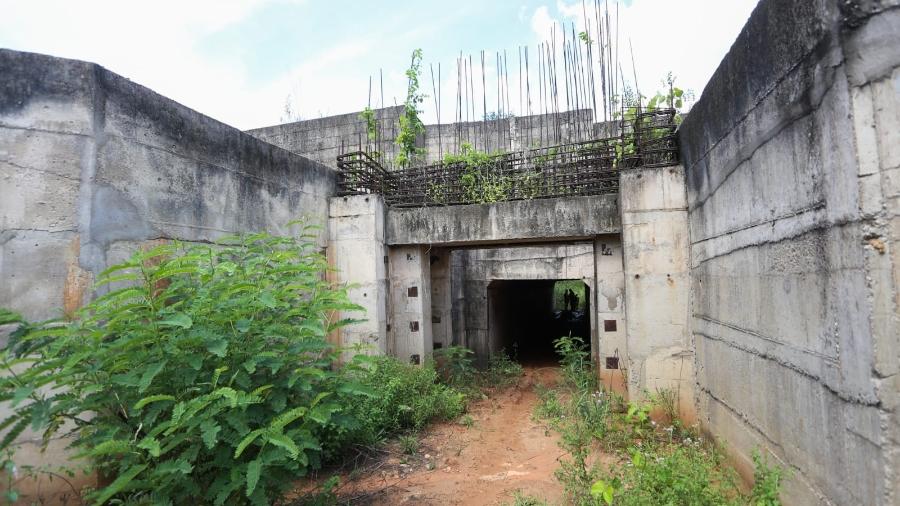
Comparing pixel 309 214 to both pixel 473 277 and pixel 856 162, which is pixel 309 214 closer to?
pixel 473 277

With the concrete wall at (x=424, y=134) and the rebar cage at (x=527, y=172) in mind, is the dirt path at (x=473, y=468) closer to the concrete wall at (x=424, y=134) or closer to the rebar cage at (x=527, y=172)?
the rebar cage at (x=527, y=172)

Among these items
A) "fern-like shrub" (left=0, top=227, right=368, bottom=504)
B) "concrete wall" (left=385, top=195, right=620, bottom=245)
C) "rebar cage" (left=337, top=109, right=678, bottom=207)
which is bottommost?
"fern-like shrub" (left=0, top=227, right=368, bottom=504)

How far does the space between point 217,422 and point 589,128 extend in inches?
294

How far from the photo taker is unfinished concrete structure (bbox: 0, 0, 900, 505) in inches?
76.0

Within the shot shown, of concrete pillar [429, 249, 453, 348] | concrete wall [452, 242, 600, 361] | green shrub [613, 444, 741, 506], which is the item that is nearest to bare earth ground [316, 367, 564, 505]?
green shrub [613, 444, 741, 506]

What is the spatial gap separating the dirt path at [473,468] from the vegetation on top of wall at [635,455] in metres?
0.21

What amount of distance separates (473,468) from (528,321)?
833cm

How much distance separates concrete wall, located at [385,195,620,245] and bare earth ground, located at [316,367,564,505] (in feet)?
7.56

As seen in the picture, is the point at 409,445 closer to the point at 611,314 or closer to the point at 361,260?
the point at 361,260

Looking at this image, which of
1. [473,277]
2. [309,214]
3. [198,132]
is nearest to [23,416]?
[198,132]

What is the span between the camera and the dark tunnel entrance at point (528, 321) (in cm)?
961

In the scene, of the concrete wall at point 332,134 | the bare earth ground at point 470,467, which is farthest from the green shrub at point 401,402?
the concrete wall at point 332,134

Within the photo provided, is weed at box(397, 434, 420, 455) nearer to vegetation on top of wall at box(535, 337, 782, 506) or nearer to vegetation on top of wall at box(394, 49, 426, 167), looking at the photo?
vegetation on top of wall at box(535, 337, 782, 506)

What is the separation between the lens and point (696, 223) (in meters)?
4.41
